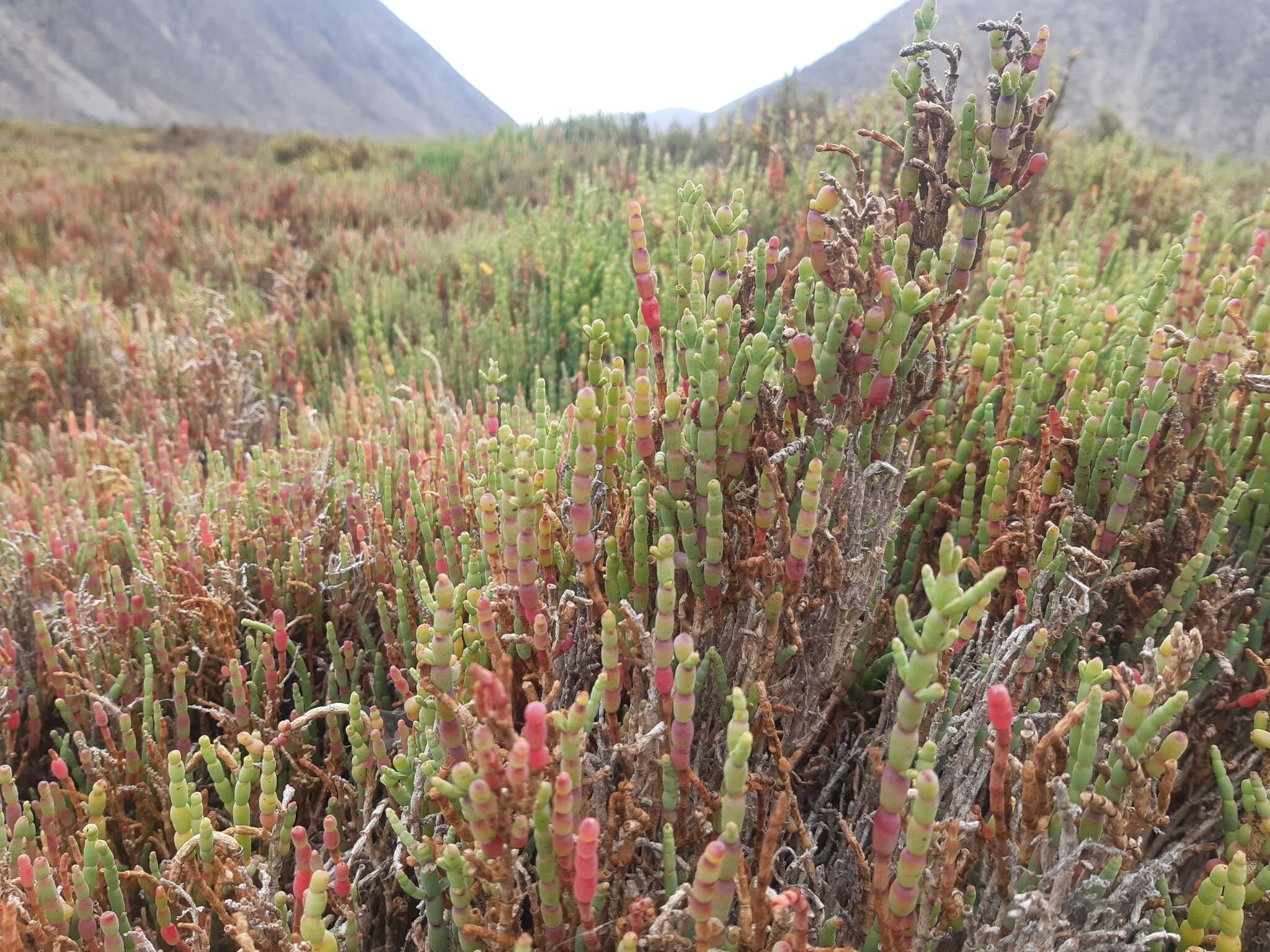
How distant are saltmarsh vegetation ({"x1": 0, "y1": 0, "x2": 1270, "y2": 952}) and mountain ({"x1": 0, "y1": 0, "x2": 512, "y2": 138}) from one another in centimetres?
3739

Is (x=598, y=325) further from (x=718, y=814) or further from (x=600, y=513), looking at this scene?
(x=718, y=814)

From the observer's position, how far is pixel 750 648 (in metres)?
1.22

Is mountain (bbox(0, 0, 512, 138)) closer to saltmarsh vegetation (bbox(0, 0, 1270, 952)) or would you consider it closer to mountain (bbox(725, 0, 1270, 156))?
mountain (bbox(725, 0, 1270, 156))

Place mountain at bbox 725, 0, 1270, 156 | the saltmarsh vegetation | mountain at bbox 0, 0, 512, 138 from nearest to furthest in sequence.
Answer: the saltmarsh vegetation < mountain at bbox 725, 0, 1270, 156 < mountain at bbox 0, 0, 512, 138

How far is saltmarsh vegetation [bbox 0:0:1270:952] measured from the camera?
0.88 metres

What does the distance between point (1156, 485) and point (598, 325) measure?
1.13 meters

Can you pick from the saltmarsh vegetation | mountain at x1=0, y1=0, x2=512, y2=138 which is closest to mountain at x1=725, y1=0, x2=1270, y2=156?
mountain at x1=0, y1=0, x2=512, y2=138

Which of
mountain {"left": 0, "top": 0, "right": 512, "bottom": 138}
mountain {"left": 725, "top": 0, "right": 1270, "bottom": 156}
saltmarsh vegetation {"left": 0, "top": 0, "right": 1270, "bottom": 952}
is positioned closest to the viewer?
saltmarsh vegetation {"left": 0, "top": 0, "right": 1270, "bottom": 952}

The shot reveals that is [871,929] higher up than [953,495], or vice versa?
[953,495]

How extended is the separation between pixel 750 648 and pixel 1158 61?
145 ft

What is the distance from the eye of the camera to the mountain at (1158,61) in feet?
97.6

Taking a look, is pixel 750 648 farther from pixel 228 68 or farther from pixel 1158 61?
pixel 228 68

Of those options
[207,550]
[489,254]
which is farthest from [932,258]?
[489,254]

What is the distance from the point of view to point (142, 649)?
182 cm
